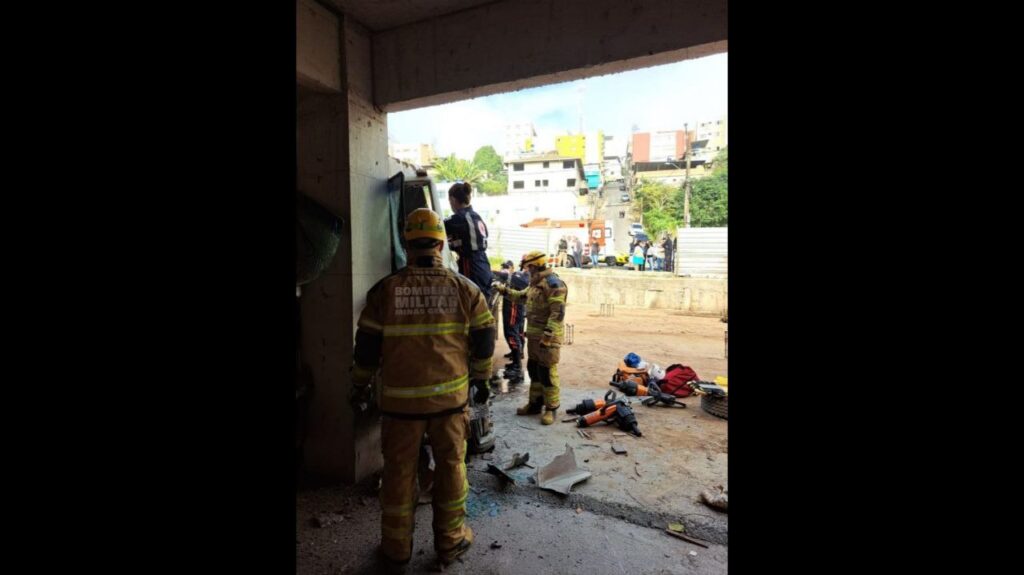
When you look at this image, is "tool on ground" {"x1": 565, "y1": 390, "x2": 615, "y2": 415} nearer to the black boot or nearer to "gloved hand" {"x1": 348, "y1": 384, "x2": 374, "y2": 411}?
the black boot

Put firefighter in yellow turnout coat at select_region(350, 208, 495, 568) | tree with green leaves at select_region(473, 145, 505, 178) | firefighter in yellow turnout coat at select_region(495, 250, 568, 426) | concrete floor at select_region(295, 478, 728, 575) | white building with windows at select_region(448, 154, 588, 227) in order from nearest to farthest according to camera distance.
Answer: firefighter in yellow turnout coat at select_region(350, 208, 495, 568) < concrete floor at select_region(295, 478, 728, 575) < firefighter in yellow turnout coat at select_region(495, 250, 568, 426) < white building with windows at select_region(448, 154, 588, 227) < tree with green leaves at select_region(473, 145, 505, 178)

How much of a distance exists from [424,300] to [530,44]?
231 centimetres

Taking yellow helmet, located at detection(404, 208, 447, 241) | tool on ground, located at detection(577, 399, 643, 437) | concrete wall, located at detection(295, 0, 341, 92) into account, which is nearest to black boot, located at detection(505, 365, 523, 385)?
tool on ground, located at detection(577, 399, 643, 437)

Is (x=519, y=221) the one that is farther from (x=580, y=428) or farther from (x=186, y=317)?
(x=186, y=317)

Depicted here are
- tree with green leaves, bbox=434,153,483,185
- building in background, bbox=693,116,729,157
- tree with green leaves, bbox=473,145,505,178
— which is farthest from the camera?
tree with green leaves, bbox=473,145,505,178

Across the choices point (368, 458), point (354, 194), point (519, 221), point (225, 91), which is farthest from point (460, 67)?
point (519, 221)

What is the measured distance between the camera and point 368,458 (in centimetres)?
418

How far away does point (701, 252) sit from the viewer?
71.1 ft

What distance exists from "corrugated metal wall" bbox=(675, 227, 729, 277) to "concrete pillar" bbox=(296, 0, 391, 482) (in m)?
19.6

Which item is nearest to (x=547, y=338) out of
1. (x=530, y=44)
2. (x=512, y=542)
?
(x=512, y=542)

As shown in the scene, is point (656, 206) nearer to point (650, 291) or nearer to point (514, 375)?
point (650, 291)

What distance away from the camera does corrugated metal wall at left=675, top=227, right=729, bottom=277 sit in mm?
21203

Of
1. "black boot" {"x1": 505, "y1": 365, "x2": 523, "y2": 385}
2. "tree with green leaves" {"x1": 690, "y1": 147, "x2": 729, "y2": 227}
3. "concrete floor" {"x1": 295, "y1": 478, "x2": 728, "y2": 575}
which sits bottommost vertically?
"concrete floor" {"x1": 295, "y1": 478, "x2": 728, "y2": 575}
